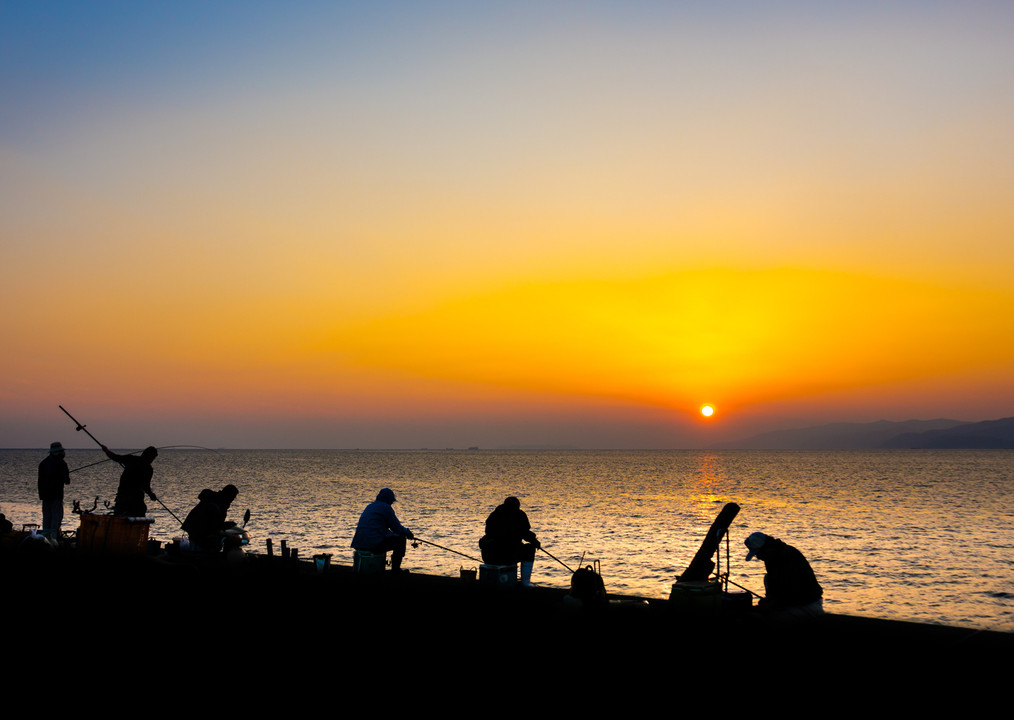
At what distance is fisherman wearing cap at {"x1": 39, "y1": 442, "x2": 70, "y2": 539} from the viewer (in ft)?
58.2

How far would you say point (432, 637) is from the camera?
11.1 meters

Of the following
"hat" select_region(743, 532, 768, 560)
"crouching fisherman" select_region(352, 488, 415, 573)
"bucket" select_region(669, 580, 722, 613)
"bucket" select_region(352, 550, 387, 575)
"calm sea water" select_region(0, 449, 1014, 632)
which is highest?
"hat" select_region(743, 532, 768, 560)

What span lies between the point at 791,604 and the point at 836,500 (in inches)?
2674

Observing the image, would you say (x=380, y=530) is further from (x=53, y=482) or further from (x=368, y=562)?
(x=53, y=482)

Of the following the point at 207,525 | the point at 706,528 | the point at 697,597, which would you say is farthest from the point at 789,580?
the point at 706,528

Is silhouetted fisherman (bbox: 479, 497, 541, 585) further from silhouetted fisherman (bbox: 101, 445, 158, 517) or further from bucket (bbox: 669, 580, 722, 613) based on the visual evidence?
silhouetted fisherman (bbox: 101, 445, 158, 517)

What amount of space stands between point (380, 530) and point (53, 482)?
27.9 ft

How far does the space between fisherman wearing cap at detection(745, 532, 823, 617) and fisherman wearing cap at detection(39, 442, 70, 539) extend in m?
15.3

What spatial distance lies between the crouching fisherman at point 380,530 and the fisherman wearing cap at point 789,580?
6.77 metres

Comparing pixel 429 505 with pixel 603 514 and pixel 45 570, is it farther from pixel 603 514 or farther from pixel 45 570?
pixel 45 570

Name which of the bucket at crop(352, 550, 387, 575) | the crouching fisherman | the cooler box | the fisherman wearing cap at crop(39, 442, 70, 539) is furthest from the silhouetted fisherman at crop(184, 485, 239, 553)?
the fisherman wearing cap at crop(39, 442, 70, 539)

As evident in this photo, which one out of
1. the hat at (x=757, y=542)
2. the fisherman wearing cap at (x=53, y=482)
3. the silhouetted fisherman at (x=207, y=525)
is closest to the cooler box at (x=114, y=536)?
the silhouetted fisherman at (x=207, y=525)

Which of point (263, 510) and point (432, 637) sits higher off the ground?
point (432, 637)

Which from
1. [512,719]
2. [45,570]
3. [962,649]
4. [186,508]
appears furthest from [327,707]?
[186,508]
